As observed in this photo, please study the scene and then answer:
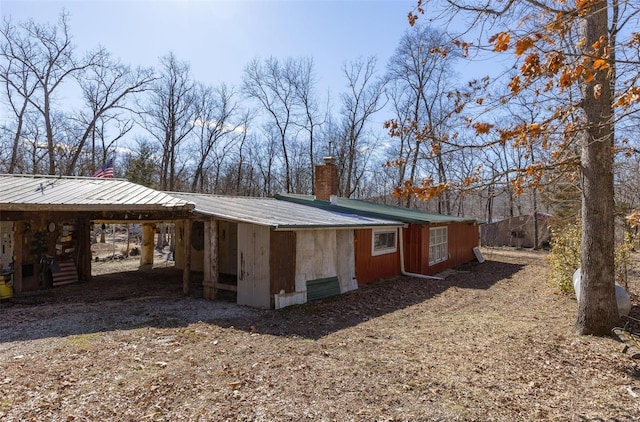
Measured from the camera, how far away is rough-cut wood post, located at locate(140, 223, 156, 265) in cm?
1516

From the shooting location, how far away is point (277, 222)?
8266 mm

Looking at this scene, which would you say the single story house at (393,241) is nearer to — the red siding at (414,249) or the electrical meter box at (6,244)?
the red siding at (414,249)

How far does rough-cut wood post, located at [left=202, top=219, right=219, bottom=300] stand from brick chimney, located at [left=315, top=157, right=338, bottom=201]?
21.5ft

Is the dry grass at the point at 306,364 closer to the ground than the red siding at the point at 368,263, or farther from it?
closer to the ground

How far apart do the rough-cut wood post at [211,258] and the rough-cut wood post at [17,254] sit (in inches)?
177

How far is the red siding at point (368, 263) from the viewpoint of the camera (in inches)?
449

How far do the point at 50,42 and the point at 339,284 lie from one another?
25466 mm

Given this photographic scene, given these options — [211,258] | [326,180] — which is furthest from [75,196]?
[326,180]

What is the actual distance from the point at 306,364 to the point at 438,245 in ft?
37.9

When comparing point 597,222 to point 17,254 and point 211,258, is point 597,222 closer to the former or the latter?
point 211,258

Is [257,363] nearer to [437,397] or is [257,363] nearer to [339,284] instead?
[437,397]

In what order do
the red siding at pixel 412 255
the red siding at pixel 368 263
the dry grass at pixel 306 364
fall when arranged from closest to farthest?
the dry grass at pixel 306 364, the red siding at pixel 368 263, the red siding at pixel 412 255

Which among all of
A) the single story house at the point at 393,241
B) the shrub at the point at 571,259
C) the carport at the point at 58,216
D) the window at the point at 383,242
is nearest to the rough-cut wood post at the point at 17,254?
the carport at the point at 58,216

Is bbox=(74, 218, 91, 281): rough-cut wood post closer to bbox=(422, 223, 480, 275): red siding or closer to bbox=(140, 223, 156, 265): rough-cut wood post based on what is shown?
bbox=(140, 223, 156, 265): rough-cut wood post
